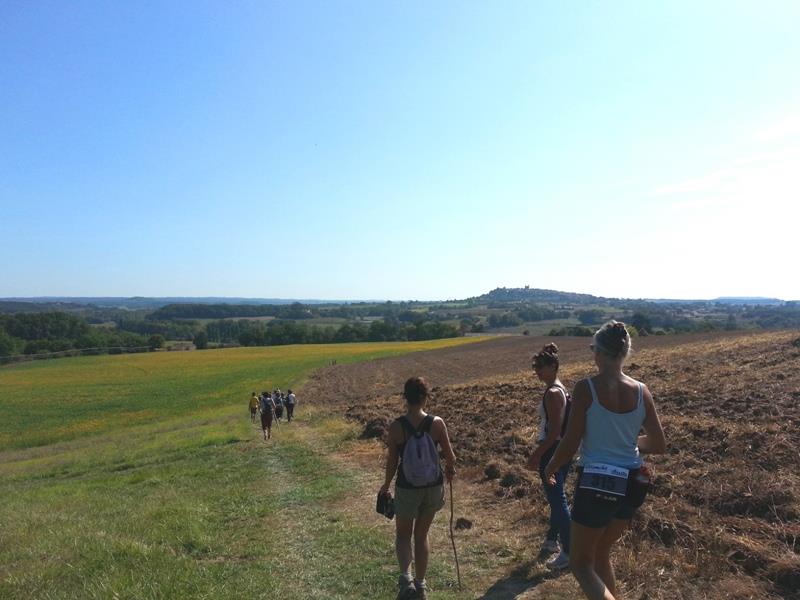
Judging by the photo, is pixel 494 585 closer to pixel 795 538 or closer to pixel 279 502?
pixel 795 538

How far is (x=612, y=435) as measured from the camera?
3.67 metres

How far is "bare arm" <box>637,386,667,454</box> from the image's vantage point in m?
3.79

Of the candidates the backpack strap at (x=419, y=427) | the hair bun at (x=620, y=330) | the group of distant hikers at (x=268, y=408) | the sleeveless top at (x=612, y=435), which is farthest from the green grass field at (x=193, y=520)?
the hair bun at (x=620, y=330)

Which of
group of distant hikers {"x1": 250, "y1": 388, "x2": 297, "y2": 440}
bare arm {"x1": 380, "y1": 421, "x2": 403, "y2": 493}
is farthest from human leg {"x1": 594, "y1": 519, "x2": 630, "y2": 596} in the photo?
group of distant hikers {"x1": 250, "y1": 388, "x2": 297, "y2": 440}

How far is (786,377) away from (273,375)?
42795 mm

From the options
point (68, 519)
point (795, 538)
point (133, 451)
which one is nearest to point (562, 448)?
point (795, 538)

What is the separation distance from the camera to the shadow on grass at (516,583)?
5.12 meters

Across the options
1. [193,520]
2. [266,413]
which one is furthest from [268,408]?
[193,520]

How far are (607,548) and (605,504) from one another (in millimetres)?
533

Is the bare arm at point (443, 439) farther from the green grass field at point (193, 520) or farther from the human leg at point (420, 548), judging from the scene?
the green grass field at point (193, 520)

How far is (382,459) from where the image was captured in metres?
12.1

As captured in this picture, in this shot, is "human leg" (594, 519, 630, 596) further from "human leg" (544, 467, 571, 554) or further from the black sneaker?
the black sneaker

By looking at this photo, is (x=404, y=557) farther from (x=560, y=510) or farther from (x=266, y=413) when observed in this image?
(x=266, y=413)

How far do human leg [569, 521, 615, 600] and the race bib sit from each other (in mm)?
255
